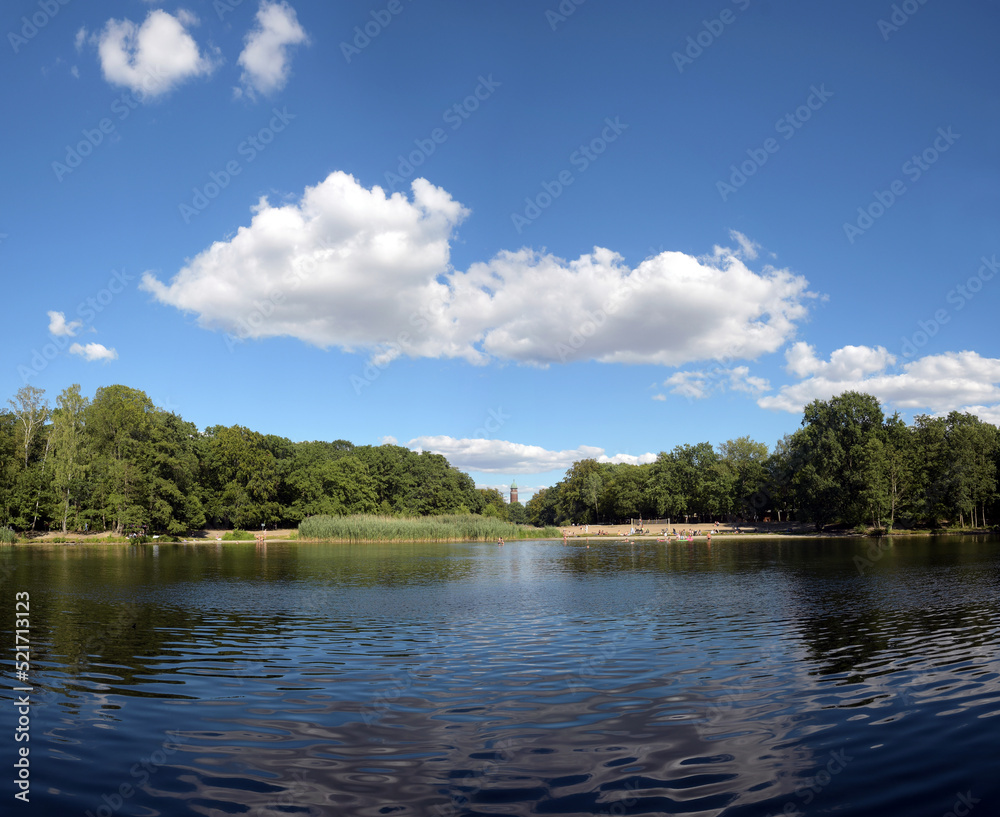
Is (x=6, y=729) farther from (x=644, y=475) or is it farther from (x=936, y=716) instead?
(x=644, y=475)

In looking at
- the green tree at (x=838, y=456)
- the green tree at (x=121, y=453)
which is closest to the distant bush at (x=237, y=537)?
the green tree at (x=121, y=453)

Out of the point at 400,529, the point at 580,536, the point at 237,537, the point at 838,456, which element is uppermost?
the point at 838,456

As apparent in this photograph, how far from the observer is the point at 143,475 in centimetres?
9319

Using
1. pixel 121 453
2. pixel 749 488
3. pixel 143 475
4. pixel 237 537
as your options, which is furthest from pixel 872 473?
pixel 121 453

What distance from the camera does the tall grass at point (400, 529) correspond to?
8962cm

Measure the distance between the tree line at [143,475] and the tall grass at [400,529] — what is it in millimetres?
23391

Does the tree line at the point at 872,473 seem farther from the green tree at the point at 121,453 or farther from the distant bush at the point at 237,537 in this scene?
the green tree at the point at 121,453

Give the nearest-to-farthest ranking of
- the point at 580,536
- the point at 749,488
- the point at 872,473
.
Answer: the point at 872,473 → the point at 580,536 → the point at 749,488

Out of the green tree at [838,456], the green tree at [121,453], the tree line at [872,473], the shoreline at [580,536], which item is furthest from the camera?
the green tree at [838,456]

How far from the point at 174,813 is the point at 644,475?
172259 mm

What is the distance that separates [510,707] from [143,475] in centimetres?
9655

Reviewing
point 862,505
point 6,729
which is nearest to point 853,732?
point 6,729

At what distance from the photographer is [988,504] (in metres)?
105

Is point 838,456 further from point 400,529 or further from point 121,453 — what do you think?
point 121,453
